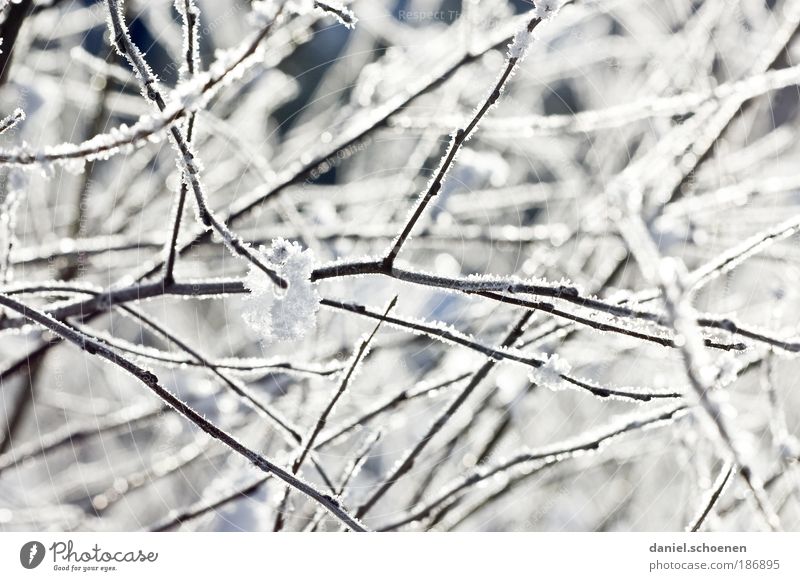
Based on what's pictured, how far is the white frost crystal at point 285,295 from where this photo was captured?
0.43m

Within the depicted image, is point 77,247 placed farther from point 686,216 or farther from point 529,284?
point 686,216

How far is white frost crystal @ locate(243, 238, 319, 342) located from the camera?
43cm

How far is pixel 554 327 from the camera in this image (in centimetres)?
55
